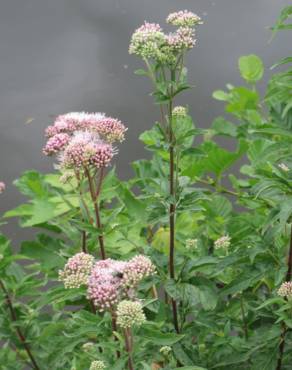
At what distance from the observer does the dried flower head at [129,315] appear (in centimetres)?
96

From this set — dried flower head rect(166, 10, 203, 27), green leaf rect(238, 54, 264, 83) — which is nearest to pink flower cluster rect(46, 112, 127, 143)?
dried flower head rect(166, 10, 203, 27)

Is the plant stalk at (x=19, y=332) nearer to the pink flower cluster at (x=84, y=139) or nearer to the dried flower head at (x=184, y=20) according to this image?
the pink flower cluster at (x=84, y=139)

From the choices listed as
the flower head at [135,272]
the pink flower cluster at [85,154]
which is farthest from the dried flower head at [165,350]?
the pink flower cluster at [85,154]

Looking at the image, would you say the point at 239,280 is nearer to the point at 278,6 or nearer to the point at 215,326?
A: the point at 215,326

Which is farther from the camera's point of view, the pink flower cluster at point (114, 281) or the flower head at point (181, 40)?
the flower head at point (181, 40)

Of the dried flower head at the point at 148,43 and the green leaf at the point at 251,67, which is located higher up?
the green leaf at the point at 251,67

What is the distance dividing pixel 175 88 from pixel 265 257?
381 millimetres

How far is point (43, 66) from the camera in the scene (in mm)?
3590

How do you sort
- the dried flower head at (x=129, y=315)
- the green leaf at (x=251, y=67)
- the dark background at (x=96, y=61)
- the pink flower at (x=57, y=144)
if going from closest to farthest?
1. the dried flower head at (x=129, y=315)
2. the pink flower at (x=57, y=144)
3. the green leaf at (x=251, y=67)
4. the dark background at (x=96, y=61)

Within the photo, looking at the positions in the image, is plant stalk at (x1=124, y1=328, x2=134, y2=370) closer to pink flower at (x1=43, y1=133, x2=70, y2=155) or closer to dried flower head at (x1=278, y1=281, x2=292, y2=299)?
dried flower head at (x1=278, y1=281, x2=292, y2=299)

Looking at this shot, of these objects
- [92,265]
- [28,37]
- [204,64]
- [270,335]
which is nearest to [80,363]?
[92,265]

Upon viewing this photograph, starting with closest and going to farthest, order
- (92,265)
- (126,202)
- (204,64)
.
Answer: (92,265)
(126,202)
(204,64)

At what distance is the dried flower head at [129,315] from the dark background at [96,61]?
1.93 meters

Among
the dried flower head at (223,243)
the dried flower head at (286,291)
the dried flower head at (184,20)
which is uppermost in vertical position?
the dried flower head at (184,20)
